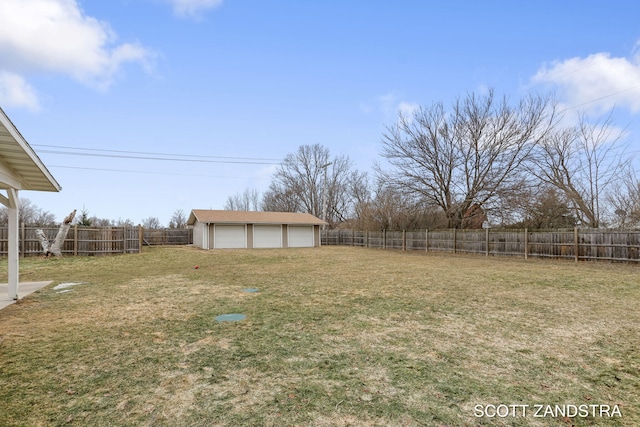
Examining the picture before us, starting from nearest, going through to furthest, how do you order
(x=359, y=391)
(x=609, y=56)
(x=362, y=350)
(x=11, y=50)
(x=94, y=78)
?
(x=359, y=391)
(x=362, y=350)
(x=11, y=50)
(x=94, y=78)
(x=609, y=56)

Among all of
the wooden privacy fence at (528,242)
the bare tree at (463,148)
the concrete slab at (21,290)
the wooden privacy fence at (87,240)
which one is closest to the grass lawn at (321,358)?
the concrete slab at (21,290)

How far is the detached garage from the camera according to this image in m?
22.2

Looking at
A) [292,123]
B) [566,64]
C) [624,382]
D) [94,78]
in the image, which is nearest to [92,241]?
[94,78]

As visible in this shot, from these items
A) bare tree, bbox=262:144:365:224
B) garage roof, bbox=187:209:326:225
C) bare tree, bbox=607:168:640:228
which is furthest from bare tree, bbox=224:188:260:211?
bare tree, bbox=607:168:640:228

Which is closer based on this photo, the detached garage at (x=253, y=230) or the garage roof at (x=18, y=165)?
the garage roof at (x=18, y=165)

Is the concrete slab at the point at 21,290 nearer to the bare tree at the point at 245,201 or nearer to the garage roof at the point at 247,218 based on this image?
the garage roof at the point at 247,218

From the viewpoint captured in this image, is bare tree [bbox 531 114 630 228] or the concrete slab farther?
bare tree [bbox 531 114 630 228]

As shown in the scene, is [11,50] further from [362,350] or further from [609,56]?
[609,56]

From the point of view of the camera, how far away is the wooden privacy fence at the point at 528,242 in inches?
488

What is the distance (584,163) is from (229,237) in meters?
22.2

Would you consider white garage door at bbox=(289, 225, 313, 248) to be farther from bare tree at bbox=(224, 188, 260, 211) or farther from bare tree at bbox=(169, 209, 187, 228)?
bare tree at bbox=(224, 188, 260, 211)

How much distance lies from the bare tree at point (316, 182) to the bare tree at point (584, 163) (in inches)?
797

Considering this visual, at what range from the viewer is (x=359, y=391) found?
2789 millimetres

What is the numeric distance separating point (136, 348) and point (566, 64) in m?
21.1
